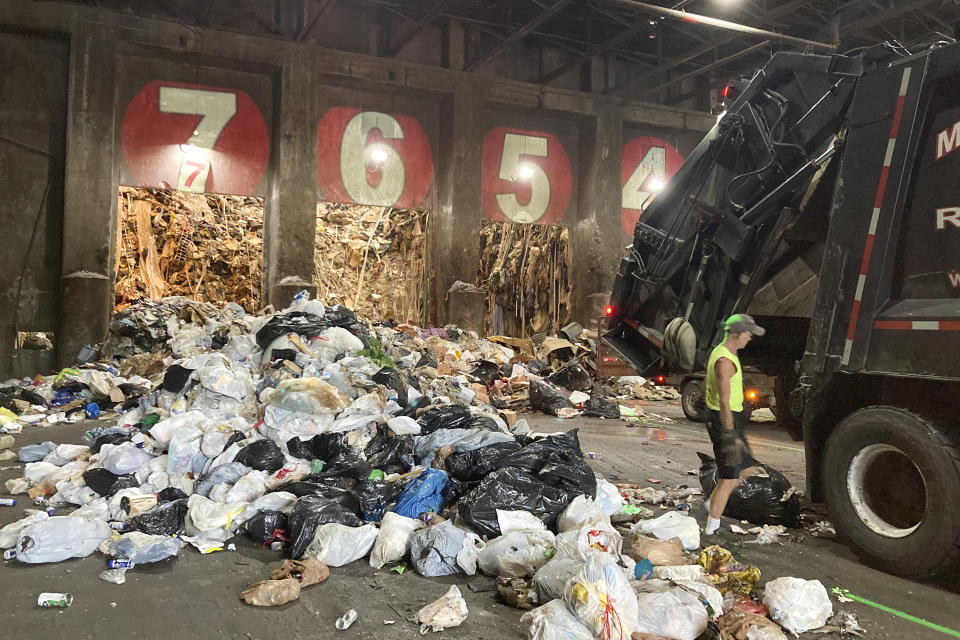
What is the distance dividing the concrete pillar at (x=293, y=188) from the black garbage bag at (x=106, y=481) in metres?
7.86

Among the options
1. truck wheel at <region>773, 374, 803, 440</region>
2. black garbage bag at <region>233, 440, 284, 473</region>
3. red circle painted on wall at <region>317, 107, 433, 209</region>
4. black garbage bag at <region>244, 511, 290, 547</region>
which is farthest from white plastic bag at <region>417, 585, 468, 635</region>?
red circle painted on wall at <region>317, 107, 433, 209</region>

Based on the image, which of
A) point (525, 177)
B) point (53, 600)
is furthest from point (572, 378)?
point (53, 600)

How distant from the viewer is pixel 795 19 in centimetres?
1304

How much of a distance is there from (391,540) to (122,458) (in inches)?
94.6

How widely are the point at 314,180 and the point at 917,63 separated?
1089 cm

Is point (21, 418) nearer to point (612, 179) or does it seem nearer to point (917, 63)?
point (917, 63)

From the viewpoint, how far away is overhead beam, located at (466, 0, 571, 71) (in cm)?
1127

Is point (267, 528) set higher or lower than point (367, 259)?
lower

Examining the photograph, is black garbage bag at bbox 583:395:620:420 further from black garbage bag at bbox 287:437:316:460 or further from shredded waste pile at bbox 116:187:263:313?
shredded waste pile at bbox 116:187:263:313

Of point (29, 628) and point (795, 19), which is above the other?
point (795, 19)

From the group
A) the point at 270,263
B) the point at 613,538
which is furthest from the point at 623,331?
the point at 270,263

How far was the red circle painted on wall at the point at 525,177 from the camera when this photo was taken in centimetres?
1485

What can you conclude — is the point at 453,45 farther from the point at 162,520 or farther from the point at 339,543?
the point at 339,543

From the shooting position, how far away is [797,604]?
3051 mm
